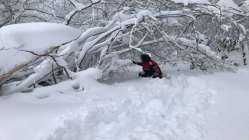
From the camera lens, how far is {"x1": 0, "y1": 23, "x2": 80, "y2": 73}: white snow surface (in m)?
6.64

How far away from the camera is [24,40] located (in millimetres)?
6820

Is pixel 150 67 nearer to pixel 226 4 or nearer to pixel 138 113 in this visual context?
pixel 226 4

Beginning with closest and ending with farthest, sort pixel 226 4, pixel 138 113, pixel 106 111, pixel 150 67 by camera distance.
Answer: pixel 106 111, pixel 138 113, pixel 150 67, pixel 226 4

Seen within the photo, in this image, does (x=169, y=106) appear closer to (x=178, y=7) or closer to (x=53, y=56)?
(x=53, y=56)

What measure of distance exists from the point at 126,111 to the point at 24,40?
5.79ft

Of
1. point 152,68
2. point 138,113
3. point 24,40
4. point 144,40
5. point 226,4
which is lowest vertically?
point 152,68

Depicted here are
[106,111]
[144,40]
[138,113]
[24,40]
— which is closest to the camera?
[106,111]

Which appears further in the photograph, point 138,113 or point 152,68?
point 152,68

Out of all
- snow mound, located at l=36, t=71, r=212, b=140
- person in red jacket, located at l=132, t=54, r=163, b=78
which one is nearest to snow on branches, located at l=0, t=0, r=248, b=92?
person in red jacket, located at l=132, t=54, r=163, b=78

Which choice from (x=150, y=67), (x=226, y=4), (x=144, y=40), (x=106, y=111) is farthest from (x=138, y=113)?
(x=226, y=4)

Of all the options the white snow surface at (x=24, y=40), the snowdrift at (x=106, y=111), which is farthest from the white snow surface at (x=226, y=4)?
the white snow surface at (x=24, y=40)

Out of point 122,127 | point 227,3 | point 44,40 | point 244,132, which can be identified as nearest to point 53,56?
point 44,40

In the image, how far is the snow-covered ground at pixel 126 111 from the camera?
5.49 meters

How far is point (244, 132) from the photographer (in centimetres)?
600
